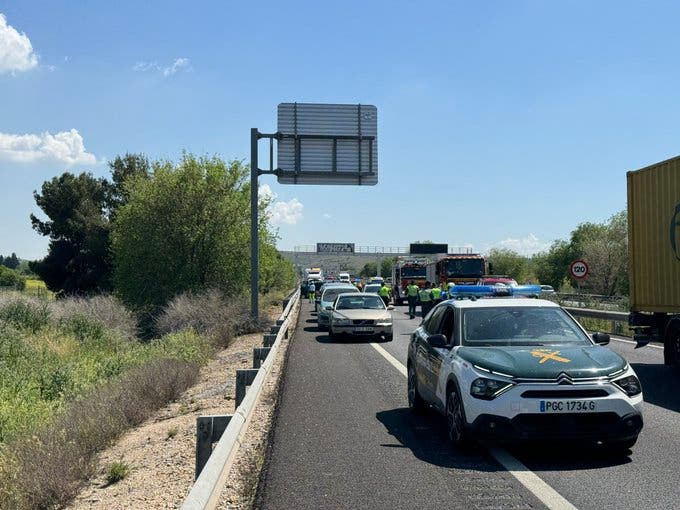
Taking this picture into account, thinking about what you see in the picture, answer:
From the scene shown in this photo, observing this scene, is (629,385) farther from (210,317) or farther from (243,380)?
(210,317)

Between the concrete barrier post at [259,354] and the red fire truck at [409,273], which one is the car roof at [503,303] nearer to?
the concrete barrier post at [259,354]

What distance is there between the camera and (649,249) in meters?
14.8

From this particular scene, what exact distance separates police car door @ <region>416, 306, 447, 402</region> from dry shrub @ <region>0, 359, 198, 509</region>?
4000mm

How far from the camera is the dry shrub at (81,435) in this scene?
23.4 feet

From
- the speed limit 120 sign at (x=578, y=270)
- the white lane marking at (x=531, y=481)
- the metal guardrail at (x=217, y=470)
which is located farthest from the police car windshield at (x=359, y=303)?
the metal guardrail at (x=217, y=470)

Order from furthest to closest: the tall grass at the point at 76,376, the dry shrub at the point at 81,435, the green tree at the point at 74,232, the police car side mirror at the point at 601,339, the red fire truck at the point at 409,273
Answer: the green tree at the point at 74,232
the red fire truck at the point at 409,273
the police car side mirror at the point at 601,339
the tall grass at the point at 76,376
the dry shrub at the point at 81,435

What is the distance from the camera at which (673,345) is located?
13.9 m

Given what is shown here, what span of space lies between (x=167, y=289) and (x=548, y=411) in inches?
1108

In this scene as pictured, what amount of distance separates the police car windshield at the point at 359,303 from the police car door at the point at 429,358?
1217 cm

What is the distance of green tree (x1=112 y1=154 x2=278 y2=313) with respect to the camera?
105 feet

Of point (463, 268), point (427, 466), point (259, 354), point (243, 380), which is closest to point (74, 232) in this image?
point (463, 268)

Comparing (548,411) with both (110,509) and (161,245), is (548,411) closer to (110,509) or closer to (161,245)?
(110,509)

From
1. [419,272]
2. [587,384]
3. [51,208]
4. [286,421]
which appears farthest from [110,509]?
[51,208]

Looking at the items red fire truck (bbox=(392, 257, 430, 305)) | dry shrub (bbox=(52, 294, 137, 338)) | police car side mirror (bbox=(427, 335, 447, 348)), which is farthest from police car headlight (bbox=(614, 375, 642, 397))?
red fire truck (bbox=(392, 257, 430, 305))
